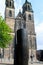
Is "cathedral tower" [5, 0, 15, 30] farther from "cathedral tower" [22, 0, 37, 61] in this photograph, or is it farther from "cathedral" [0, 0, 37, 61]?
"cathedral tower" [22, 0, 37, 61]

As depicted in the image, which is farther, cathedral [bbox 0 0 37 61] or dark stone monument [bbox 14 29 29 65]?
cathedral [bbox 0 0 37 61]

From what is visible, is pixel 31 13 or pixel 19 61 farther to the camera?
pixel 31 13

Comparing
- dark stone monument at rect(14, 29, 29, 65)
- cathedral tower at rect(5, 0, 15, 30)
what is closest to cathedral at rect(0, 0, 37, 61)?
cathedral tower at rect(5, 0, 15, 30)

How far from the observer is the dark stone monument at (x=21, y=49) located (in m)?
3.07

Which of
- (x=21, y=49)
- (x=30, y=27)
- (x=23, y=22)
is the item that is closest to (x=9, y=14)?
(x=23, y=22)

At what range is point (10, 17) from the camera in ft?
173

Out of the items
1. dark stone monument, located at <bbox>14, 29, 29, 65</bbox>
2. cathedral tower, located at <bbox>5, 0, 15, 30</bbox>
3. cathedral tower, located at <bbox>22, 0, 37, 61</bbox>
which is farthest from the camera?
cathedral tower, located at <bbox>22, 0, 37, 61</bbox>

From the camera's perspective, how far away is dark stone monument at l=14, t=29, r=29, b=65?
3.07 meters

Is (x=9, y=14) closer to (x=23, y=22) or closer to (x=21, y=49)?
(x=23, y=22)

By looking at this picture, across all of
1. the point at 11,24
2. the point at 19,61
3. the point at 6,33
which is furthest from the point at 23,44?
the point at 11,24

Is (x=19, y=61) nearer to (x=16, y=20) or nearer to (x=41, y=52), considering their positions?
(x=41, y=52)

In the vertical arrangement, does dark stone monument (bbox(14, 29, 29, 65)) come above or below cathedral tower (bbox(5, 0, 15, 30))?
below

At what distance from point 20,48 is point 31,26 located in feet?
171

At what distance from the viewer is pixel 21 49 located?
310 centimetres
